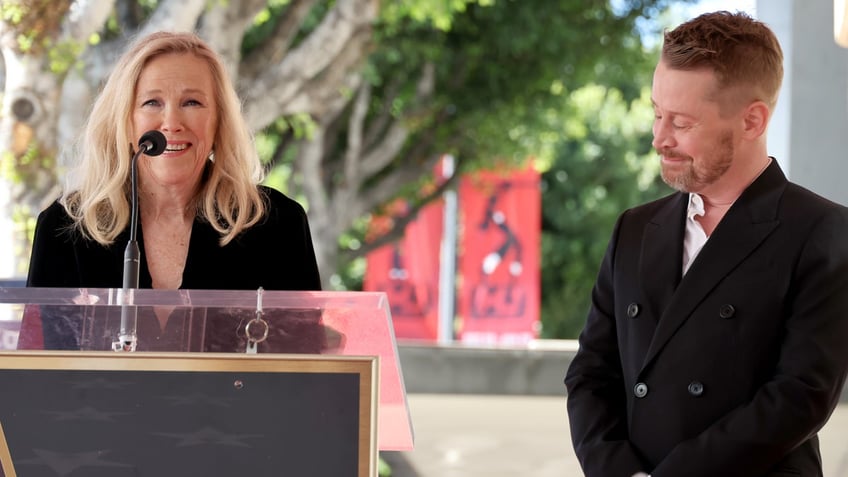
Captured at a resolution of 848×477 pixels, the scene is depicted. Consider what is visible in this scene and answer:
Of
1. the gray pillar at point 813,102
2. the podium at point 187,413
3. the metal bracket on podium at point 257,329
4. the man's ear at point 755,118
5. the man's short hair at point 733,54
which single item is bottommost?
the podium at point 187,413

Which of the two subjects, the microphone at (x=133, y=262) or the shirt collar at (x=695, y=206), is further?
the shirt collar at (x=695, y=206)

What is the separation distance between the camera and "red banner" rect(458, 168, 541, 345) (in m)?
17.5

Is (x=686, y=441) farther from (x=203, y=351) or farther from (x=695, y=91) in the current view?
(x=203, y=351)

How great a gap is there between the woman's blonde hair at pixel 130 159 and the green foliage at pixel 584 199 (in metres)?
25.2

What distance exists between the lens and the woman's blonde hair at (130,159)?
3000mm

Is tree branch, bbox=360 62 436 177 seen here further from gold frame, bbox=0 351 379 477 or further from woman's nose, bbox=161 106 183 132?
gold frame, bbox=0 351 379 477

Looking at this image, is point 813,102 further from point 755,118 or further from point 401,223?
point 401,223

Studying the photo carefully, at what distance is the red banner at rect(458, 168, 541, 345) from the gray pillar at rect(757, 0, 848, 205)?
11.7 m

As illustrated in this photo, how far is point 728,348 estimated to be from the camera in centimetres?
254

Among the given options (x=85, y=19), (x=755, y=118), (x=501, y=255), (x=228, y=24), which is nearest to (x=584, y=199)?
(x=501, y=255)

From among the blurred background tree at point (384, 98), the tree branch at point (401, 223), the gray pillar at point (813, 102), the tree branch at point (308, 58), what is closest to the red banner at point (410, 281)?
the tree branch at point (401, 223)

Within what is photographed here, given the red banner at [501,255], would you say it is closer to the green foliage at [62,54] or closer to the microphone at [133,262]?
the green foliage at [62,54]

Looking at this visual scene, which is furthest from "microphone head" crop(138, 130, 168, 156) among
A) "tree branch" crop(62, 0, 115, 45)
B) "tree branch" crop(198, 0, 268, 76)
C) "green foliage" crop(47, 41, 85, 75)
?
"tree branch" crop(198, 0, 268, 76)

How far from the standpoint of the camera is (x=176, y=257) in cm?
301
